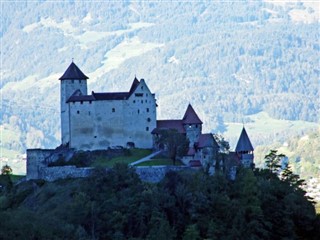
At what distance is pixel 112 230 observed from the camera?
373 feet

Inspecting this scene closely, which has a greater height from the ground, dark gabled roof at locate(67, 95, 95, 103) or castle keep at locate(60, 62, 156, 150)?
dark gabled roof at locate(67, 95, 95, 103)

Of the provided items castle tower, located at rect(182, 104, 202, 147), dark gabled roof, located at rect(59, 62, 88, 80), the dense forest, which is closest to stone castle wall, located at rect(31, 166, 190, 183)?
the dense forest

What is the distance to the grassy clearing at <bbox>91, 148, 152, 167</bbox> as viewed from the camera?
411ft

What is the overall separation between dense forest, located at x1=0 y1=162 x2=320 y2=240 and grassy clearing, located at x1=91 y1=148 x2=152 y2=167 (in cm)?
481

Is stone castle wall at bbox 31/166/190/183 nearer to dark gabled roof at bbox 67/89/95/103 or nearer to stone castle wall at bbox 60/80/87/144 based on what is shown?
stone castle wall at bbox 60/80/87/144

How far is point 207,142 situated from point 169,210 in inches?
386

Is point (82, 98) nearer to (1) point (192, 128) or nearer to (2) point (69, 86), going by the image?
(2) point (69, 86)

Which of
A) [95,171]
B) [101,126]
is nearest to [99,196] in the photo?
[95,171]

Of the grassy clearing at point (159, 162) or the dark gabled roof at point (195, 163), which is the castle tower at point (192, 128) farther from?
the dark gabled roof at point (195, 163)

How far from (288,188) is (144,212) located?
672 inches

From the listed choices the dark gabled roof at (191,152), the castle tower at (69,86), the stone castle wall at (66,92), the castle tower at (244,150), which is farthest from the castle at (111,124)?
the castle tower at (244,150)

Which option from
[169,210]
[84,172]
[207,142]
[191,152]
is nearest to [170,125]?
[191,152]

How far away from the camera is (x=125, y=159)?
12638cm

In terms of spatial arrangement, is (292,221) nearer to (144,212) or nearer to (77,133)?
(144,212)
